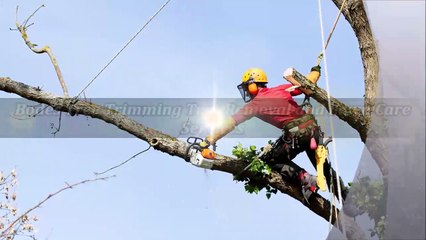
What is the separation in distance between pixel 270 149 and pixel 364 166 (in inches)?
65.6

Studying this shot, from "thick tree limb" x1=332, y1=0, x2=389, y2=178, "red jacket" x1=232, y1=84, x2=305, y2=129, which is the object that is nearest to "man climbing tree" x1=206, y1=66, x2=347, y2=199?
"red jacket" x1=232, y1=84, x2=305, y2=129

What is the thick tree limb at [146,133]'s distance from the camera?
4.77 metres

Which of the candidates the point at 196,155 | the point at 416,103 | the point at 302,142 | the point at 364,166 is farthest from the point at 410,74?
the point at 196,155

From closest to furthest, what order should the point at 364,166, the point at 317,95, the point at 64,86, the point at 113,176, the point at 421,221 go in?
the point at 421,221 → the point at 364,166 → the point at 113,176 → the point at 317,95 → the point at 64,86

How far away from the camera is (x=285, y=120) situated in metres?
4.58

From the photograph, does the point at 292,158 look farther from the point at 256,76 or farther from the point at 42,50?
the point at 42,50

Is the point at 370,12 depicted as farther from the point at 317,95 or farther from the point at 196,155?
the point at 196,155

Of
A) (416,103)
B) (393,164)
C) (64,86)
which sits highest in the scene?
(64,86)

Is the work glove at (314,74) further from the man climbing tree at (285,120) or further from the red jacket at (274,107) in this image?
the red jacket at (274,107)

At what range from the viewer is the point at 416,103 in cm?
242

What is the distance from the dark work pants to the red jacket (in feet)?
0.55

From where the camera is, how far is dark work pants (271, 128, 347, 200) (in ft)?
15.0

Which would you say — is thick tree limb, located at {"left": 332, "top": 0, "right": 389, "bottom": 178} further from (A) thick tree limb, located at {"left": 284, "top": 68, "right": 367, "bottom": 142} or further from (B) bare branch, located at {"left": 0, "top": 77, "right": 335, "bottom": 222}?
(B) bare branch, located at {"left": 0, "top": 77, "right": 335, "bottom": 222}

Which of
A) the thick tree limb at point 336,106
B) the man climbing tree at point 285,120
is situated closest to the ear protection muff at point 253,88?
the man climbing tree at point 285,120
